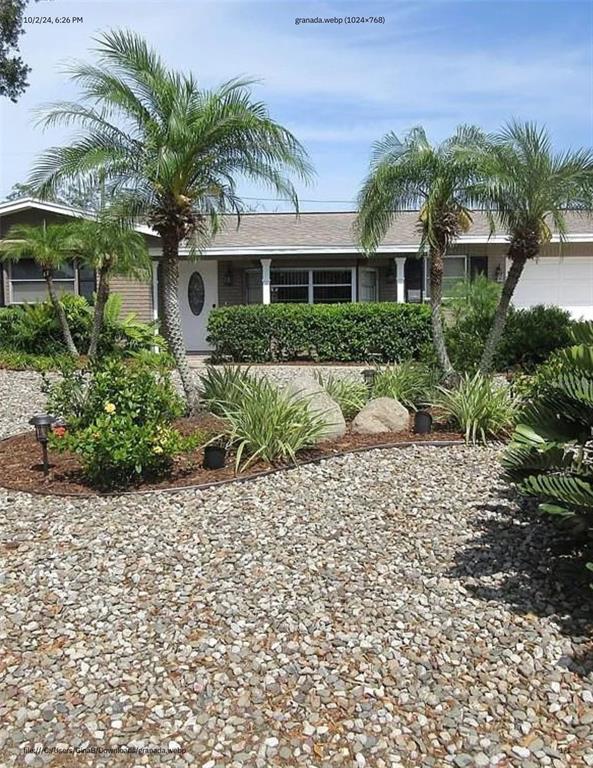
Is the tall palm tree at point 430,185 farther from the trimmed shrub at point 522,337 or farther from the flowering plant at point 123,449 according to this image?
the flowering plant at point 123,449

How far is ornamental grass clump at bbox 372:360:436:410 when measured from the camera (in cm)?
855

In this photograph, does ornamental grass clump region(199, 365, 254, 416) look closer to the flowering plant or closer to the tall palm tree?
the flowering plant

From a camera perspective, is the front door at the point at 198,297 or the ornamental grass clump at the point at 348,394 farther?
the front door at the point at 198,297

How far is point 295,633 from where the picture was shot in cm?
361

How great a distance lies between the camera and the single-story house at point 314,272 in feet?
56.0

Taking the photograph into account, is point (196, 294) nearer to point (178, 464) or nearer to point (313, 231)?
point (313, 231)

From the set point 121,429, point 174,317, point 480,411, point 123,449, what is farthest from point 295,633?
point 174,317

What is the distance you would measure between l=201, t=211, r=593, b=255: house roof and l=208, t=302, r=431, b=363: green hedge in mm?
1872

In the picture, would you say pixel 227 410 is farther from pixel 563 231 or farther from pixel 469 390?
pixel 563 231

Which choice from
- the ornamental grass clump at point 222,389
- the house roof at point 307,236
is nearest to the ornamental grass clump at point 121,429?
the ornamental grass clump at point 222,389

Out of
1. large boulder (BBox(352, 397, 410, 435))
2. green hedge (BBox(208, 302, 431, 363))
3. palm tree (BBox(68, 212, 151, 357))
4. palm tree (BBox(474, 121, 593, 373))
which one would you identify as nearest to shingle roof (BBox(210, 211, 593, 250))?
green hedge (BBox(208, 302, 431, 363))

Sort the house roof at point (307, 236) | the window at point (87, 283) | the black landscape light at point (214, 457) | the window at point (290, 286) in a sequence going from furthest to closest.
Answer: the window at point (290, 286), the window at point (87, 283), the house roof at point (307, 236), the black landscape light at point (214, 457)

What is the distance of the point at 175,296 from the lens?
26.8 feet

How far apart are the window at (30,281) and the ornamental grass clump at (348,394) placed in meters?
10.3
